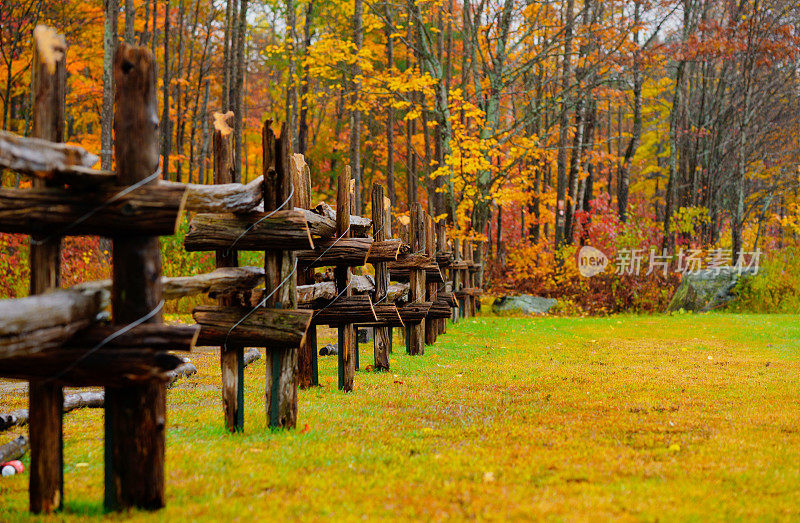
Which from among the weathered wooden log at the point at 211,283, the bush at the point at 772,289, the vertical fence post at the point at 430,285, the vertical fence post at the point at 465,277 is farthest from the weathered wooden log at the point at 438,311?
the bush at the point at 772,289

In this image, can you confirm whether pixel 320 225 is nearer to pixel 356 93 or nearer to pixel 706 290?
pixel 356 93

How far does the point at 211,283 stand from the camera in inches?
193

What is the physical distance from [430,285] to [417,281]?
2.20 metres

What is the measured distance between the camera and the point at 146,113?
12.0 ft

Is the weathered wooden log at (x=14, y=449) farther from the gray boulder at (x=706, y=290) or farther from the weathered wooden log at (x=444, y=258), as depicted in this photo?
the gray boulder at (x=706, y=290)

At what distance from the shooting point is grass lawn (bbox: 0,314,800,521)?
3.85 meters

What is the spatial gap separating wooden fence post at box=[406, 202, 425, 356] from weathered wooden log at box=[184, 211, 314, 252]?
253 inches

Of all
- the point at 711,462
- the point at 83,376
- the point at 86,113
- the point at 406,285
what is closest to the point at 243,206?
the point at 83,376

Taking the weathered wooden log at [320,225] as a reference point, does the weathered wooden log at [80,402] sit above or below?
below

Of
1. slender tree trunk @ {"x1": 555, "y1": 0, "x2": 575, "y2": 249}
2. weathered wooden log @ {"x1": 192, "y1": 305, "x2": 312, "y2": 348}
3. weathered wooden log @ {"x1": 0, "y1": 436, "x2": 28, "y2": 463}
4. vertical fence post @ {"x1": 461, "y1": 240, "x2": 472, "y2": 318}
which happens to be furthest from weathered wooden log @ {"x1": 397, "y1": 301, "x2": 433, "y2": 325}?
slender tree trunk @ {"x1": 555, "y1": 0, "x2": 575, "y2": 249}

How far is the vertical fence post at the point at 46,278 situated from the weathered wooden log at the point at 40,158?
0.79 ft

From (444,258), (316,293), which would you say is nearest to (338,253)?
(316,293)

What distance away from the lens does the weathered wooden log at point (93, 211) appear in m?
3.42

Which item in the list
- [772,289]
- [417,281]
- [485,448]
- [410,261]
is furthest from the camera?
[772,289]
